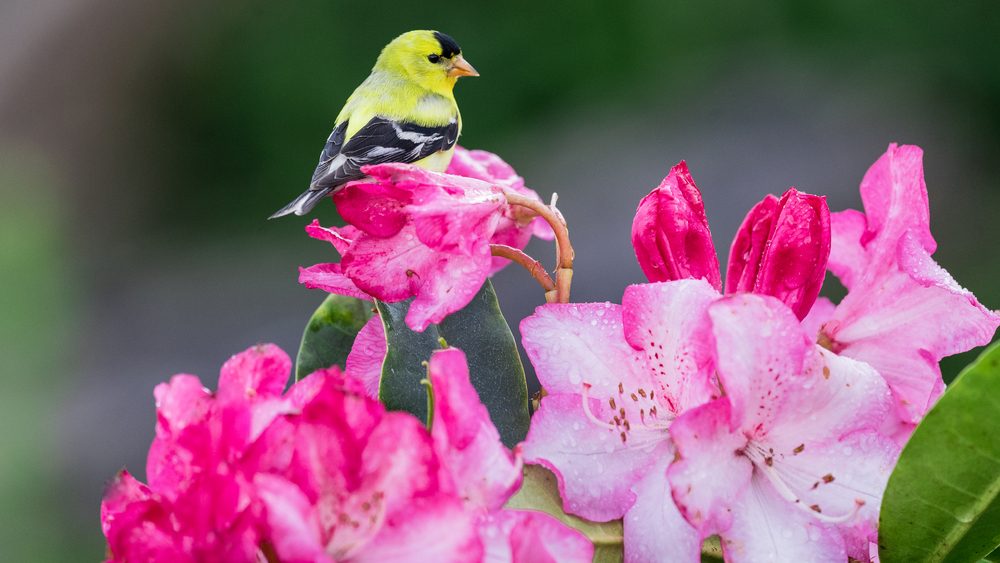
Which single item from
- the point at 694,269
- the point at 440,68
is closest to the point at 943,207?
the point at 440,68

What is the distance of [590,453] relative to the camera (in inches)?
20.5

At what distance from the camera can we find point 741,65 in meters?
5.27

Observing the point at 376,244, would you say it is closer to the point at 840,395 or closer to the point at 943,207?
the point at 840,395

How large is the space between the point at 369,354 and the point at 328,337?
47mm

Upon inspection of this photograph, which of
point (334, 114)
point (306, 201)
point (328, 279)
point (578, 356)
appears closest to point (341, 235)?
point (328, 279)

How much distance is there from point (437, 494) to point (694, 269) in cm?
23

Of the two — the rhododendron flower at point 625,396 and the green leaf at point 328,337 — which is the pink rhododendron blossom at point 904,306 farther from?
the green leaf at point 328,337

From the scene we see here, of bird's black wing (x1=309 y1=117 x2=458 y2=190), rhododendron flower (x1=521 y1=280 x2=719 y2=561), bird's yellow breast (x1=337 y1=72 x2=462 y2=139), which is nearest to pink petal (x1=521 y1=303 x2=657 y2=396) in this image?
rhododendron flower (x1=521 y1=280 x2=719 y2=561)

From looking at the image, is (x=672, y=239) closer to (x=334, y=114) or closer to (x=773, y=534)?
(x=773, y=534)

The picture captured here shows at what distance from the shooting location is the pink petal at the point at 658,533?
50 cm

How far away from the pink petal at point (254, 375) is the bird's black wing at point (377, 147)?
4.43 ft

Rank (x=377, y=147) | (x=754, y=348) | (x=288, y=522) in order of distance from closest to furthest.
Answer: (x=288, y=522) < (x=754, y=348) < (x=377, y=147)

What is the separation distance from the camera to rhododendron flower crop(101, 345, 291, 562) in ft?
1.30

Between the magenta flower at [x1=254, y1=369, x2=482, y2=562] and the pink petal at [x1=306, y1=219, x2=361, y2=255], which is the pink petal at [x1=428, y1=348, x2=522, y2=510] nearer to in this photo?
the magenta flower at [x1=254, y1=369, x2=482, y2=562]
